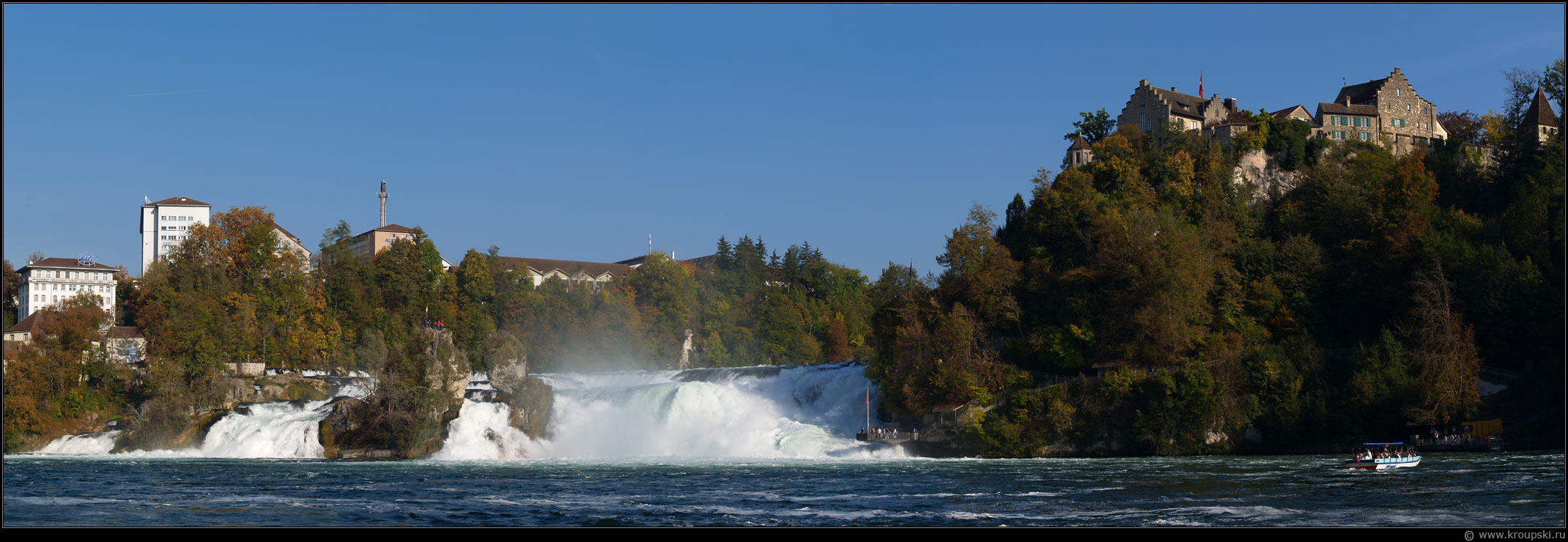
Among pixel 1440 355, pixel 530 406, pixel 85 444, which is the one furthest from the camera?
pixel 85 444

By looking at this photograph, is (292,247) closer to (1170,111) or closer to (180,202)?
(180,202)

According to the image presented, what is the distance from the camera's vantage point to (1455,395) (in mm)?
46188

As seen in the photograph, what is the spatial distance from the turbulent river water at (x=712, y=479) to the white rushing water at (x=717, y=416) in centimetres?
11

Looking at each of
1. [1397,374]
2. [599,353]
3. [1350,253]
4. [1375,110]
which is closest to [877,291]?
[599,353]

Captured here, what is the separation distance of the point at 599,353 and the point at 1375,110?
193 feet

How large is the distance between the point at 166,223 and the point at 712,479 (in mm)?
89806

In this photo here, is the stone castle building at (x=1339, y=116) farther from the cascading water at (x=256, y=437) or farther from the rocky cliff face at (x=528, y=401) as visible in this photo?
the cascading water at (x=256, y=437)

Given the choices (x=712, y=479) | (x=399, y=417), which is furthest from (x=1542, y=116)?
(x=399, y=417)

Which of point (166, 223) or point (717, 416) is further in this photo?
point (166, 223)

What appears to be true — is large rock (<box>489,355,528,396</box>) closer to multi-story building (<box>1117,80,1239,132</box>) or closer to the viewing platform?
the viewing platform

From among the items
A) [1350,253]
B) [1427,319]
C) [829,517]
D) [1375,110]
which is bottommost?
[829,517]

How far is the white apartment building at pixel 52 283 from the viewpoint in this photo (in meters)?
96.0

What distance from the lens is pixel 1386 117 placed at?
69812 millimetres

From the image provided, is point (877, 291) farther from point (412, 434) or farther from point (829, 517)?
point (829, 517)
